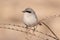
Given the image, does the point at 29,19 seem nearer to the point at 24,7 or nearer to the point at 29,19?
the point at 29,19

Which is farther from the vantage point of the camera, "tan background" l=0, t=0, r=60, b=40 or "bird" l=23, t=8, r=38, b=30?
"tan background" l=0, t=0, r=60, b=40

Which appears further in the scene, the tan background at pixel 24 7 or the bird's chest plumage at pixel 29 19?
the tan background at pixel 24 7

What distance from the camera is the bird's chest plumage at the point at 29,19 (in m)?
3.18

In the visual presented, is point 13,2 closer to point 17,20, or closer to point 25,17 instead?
point 17,20

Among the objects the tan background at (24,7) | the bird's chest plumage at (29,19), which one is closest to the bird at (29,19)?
the bird's chest plumage at (29,19)

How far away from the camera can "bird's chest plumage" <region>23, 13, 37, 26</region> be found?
3183mm

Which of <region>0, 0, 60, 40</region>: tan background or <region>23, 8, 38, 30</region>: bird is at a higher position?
<region>23, 8, 38, 30</region>: bird

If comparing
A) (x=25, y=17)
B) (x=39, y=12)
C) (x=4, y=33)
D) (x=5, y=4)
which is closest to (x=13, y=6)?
(x=5, y=4)

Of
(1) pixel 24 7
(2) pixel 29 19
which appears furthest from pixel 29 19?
(1) pixel 24 7

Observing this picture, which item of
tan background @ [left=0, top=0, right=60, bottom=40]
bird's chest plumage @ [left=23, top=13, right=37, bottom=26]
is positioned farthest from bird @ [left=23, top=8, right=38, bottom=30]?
tan background @ [left=0, top=0, right=60, bottom=40]

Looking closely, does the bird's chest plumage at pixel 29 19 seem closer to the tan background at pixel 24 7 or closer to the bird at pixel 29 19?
the bird at pixel 29 19

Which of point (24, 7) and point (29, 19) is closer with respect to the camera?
point (29, 19)

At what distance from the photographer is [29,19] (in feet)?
11.0

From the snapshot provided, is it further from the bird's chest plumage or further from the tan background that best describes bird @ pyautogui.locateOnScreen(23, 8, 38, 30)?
the tan background
